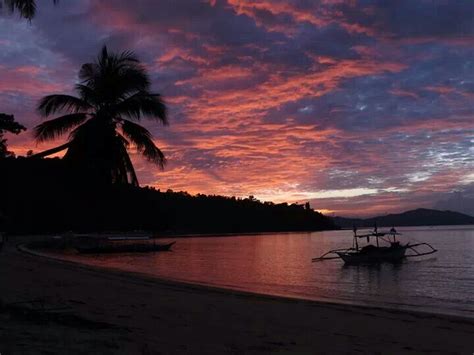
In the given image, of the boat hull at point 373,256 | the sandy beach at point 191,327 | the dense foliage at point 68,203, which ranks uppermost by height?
the dense foliage at point 68,203

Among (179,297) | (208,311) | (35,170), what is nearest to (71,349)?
(208,311)

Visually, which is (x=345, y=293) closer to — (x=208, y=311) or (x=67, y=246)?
(x=208, y=311)

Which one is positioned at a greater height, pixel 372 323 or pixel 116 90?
pixel 116 90

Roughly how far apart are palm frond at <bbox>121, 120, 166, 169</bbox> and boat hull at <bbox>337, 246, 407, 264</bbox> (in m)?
30.0

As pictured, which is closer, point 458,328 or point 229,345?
point 229,345

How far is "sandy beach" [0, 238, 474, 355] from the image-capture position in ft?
20.2

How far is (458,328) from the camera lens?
10.9m

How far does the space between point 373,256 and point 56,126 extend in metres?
34.3

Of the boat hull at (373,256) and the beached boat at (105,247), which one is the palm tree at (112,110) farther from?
the beached boat at (105,247)

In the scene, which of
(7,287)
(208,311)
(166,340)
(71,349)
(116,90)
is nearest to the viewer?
(71,349)

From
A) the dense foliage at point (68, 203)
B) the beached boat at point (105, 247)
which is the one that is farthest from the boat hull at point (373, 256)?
the beached boat at point (105, 247)

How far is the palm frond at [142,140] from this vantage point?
14.8 metres

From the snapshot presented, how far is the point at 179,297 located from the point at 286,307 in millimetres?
2805

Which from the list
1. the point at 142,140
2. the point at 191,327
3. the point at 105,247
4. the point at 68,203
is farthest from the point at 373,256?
the point at 191,327
